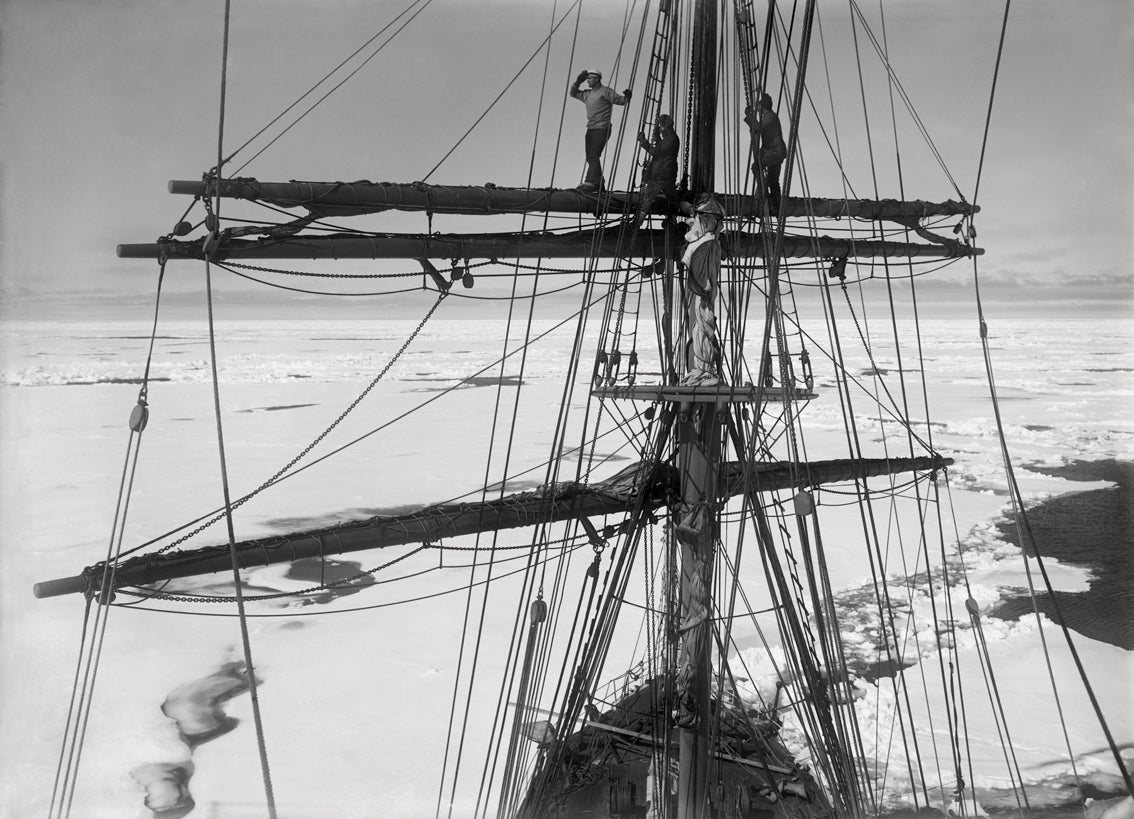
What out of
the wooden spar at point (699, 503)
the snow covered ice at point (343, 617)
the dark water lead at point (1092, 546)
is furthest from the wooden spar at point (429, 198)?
the dark water lead at point (1092, 546)

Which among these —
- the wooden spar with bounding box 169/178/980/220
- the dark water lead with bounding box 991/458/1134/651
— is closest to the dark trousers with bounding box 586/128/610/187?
the wooden spar with bounding box 169/178/980/220

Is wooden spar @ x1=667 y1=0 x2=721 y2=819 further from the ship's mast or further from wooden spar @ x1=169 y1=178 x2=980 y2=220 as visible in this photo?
wooden spar @ x1=169 y1=178 x2=980 y2=220

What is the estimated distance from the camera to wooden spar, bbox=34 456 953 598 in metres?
5.07

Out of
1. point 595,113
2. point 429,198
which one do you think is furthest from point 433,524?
point 595,113

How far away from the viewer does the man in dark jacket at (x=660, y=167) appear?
18.8 feet

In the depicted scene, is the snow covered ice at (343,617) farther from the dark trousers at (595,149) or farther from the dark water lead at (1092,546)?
the dark trousers at (595,149)

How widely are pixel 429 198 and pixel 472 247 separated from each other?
0.46 metres

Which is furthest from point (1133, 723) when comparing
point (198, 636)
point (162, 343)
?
point (162, 343)

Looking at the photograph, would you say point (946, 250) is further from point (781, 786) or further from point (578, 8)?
point (781, 786)

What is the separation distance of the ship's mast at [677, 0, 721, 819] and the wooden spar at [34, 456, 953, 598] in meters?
0.23

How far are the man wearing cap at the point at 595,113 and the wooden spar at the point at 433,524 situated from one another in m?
2.14

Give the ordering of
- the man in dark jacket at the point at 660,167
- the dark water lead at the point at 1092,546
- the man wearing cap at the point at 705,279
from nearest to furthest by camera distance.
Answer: the man wearing cap at the point at 705,279 → the man in dark jacket at the point at 660,167 → the dark water lead at the point at 1092,546

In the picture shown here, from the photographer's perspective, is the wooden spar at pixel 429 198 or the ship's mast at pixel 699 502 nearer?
the wooden spar at pixel 429 198

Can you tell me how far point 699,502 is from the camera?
5652 millimetres
